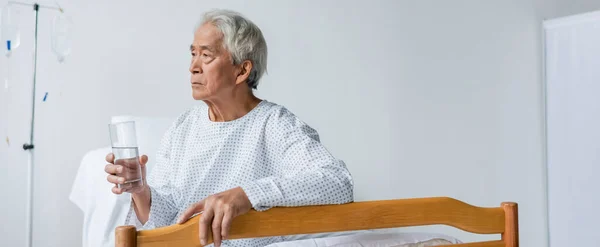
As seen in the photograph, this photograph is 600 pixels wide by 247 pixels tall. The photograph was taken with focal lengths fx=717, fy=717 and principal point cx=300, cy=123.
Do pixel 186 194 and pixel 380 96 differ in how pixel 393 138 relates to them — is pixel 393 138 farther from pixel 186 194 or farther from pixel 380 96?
pixel 186 194

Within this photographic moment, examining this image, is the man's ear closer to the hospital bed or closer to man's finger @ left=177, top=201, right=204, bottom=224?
the hospital bed

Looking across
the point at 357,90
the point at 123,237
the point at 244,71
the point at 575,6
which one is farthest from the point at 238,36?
the point at 575,6

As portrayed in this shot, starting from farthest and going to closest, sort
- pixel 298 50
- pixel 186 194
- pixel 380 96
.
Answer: pixel 380 96
pixel 298 50
pixel 186 194

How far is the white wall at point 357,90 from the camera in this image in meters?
2.90

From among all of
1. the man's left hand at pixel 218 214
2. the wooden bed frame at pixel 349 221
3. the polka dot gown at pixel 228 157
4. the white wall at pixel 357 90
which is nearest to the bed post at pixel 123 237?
the wooden bed frame at pixel 349 221

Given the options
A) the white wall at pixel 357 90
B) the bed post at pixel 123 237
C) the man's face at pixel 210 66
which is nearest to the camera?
the bed post at pixel 123 237

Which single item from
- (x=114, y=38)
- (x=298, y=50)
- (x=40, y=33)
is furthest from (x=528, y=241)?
(x=40, y=33)

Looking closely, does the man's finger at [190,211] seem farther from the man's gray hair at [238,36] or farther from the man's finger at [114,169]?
the man's gray hair at [238,36]

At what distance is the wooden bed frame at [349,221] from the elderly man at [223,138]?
0.24 m

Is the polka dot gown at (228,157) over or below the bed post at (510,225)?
over

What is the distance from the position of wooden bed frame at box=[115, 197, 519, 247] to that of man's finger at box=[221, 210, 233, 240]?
0.09 feet

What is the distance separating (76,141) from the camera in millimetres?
2930

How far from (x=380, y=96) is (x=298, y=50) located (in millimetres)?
499

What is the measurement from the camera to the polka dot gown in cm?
166
